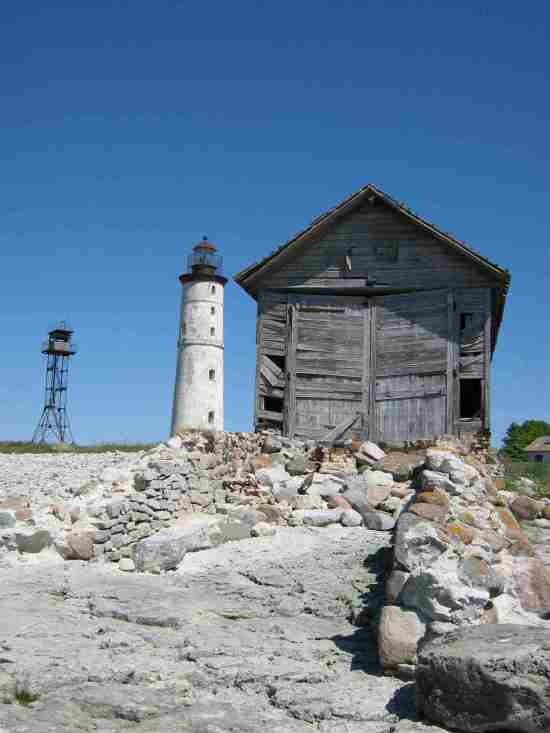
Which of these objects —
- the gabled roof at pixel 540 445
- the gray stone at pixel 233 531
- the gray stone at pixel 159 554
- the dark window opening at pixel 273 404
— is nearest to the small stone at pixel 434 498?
the gray stone at pixel 233 531

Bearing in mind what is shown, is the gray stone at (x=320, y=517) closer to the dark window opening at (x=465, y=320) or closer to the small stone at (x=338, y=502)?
the small stone at (x=338, y=502)

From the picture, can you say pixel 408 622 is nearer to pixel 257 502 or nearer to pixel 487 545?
pixel 487 545

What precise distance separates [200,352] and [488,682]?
39.4 meters

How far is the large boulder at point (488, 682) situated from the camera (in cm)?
585

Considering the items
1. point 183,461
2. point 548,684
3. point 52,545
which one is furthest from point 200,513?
point 548,684

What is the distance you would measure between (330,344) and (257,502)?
5002mm

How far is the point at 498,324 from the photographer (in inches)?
797

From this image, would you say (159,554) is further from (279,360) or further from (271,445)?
(279,360)

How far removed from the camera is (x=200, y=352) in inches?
1766

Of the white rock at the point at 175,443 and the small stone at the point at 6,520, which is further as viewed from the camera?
the white rock at the point at 175,443

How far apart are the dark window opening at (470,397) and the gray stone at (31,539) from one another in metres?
9.42

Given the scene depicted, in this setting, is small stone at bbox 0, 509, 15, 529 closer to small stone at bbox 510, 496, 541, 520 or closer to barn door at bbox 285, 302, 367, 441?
barn door at bbox 285, 302, 367, 441

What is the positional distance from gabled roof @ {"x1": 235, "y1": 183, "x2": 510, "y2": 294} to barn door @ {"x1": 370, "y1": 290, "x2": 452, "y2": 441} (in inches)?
40.9

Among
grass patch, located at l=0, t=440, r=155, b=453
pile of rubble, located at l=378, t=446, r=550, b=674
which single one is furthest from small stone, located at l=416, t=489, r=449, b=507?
grass patch, located at l=0, t=440, r=155, b=453
